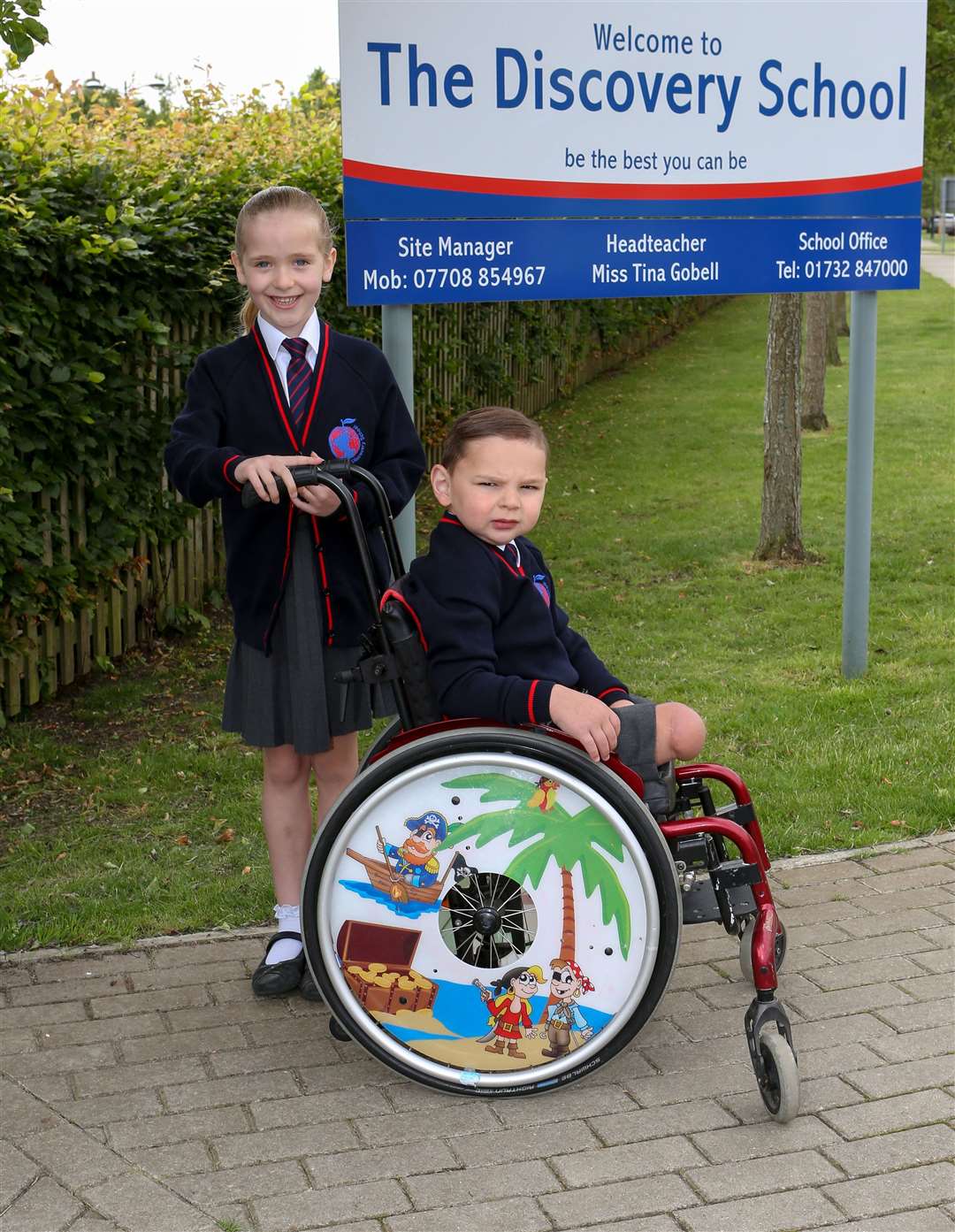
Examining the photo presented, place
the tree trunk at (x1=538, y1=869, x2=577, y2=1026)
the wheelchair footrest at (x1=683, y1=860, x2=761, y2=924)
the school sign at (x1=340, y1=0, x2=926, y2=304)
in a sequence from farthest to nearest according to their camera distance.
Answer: the school sign at (x1=340, y1=0, x2=926, y2=304)
the wheelchair footrest at (x1=683, y1=860, x2=761, y2=924)
the tree trunk at (x1=538, y1=869, x2=577, y2=1026)

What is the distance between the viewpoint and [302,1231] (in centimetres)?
266

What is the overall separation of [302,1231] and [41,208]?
394cm

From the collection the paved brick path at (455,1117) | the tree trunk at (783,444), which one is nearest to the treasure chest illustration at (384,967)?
the paved brick path at (455,1117)

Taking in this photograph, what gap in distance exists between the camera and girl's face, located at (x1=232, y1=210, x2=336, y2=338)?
3.40 metres

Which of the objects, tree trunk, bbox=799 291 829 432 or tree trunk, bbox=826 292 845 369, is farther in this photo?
tree trunk, bbox=826 292 845 369

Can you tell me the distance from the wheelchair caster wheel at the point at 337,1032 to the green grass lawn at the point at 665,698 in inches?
29.3

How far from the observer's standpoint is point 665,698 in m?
6.06

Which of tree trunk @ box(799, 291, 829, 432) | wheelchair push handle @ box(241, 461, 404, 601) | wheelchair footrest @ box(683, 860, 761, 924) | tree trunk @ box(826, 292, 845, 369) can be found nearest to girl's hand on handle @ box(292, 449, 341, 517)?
wheelchair push handle @ box(241, 461, 404, 601)

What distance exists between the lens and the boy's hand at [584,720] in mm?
2920

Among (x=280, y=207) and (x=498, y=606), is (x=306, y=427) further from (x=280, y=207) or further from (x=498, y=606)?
(x=498, y=606)

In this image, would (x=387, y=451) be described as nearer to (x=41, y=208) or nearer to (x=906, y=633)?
(x=41, y=208)

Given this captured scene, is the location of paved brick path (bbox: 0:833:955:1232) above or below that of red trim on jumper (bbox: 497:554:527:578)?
below

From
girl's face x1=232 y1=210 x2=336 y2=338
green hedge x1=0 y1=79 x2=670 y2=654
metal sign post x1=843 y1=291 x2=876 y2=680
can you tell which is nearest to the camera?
girl's face x1=232 y1=210 x2=336 y2=338

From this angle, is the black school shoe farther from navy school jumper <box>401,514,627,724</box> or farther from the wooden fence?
the wooden fence
